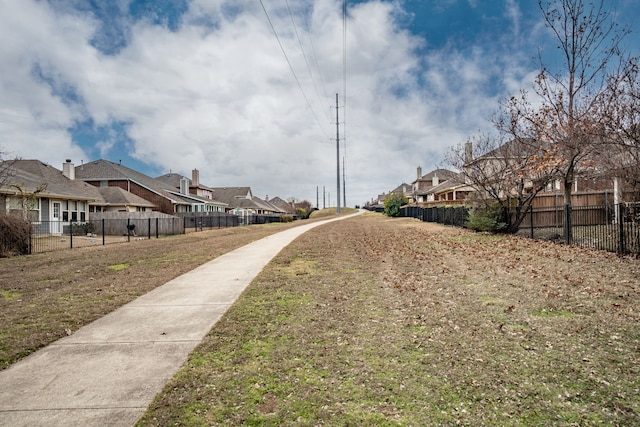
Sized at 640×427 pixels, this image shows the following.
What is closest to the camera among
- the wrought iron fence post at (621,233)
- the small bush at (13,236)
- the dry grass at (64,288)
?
the dry grass at (64,288)

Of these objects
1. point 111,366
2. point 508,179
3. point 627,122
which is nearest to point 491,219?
point 508,179

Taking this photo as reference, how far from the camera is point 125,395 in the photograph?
3432mm

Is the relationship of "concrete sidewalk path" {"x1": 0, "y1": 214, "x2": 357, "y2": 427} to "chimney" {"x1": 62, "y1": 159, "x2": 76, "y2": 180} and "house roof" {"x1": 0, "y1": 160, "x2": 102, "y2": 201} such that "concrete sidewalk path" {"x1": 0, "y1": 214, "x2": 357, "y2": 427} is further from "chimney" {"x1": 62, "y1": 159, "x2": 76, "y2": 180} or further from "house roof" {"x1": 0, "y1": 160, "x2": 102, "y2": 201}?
"chimney" {"x1": 62, "y1": 159, "x2": 76, "y2": 180}

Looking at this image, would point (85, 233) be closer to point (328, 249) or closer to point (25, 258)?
point (25, 258)

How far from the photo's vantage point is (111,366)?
4.07 m

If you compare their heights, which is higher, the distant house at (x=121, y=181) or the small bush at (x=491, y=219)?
the distant house at (x=121, y=181)

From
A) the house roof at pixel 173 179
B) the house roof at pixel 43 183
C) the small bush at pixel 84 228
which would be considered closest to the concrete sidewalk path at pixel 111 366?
the house roof at pixel 43 183

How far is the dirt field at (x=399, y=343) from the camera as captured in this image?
124 inches

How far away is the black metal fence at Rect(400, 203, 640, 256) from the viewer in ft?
33.8

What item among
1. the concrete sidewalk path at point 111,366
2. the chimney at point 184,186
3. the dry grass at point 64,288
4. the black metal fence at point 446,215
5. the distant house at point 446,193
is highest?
the chimney at point 184,186

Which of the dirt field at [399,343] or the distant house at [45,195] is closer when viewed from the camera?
the dirt field at [399,343]

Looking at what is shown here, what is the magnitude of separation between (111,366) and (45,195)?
26.7m

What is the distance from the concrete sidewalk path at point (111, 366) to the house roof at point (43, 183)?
2109 cm

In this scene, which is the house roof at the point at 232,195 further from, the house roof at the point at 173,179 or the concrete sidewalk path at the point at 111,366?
the concrete sidewalk path at the point at 111,366
